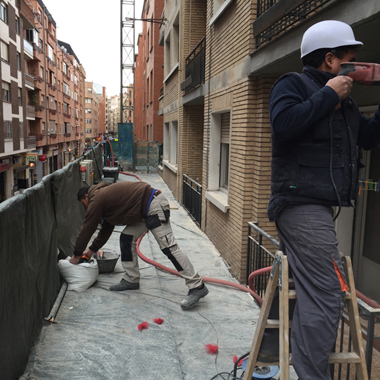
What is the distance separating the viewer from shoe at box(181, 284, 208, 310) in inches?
186

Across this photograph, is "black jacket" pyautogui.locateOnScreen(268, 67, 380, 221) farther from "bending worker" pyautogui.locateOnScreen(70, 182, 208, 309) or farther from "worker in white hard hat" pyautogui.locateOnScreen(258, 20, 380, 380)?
"bending worker" pyautogui.locateOnScreen(70, 182, 208, 309)

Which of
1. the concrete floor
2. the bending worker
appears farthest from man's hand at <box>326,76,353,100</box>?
the bending worker

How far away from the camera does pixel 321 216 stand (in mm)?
2043

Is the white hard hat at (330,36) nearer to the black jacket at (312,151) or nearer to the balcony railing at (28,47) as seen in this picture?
the black jacket at (312,151)

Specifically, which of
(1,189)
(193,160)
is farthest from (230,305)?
(1,189)

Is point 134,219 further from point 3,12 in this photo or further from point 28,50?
point 28,50

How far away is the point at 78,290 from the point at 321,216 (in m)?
3.88

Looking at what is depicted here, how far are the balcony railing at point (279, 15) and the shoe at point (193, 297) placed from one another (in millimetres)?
3290

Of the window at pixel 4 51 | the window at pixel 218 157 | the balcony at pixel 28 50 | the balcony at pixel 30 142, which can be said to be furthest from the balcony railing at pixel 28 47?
the window at pixel 218 157

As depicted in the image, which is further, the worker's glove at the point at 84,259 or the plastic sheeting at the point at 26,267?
the worker's glove at the point at 84,259

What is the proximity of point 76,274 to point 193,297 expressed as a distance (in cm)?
159

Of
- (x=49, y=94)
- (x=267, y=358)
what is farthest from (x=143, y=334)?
(x=49, y=94)

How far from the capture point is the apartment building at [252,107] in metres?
4.11

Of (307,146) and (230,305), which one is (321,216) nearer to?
(307,146)
